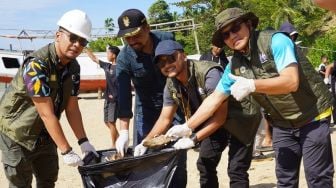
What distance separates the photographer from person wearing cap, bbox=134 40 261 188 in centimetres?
365

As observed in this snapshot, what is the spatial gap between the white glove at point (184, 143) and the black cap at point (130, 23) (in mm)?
988

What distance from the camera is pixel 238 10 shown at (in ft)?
10.7

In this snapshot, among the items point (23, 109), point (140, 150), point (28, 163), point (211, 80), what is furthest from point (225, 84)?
point (28, 163)

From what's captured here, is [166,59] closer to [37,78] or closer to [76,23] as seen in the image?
[76,23]

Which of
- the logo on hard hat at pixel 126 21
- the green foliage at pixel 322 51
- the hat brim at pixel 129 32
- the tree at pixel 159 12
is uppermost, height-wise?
the logo on hard hat at pixel 126 21

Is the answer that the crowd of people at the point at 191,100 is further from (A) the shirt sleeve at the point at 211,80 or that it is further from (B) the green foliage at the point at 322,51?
(B) the green foliage at the point at 322,51

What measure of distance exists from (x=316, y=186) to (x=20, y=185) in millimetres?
2211

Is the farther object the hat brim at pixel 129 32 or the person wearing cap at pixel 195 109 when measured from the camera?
the hat brim at pixel 129 32

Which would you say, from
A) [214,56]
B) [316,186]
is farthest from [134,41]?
[214,56]

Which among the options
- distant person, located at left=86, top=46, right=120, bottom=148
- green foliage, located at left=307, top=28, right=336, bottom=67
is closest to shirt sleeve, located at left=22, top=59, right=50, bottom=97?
distant person, located at left=86, top=46, right=120, bottom=148

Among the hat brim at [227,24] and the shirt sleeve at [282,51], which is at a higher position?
the hat brim at [227,24]

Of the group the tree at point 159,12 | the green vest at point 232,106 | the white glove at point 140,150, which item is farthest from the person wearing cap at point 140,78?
the tree at point 159,12

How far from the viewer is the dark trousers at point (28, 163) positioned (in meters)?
3.74

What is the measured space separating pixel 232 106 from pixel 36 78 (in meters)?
1.52
